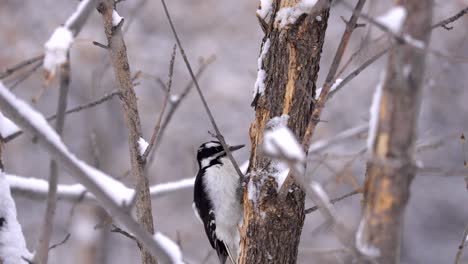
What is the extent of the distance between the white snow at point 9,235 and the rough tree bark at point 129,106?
1.42 ft

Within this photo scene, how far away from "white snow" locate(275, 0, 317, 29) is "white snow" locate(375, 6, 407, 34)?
3.66 feet

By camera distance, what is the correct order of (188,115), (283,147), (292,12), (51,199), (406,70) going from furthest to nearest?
(188,115) < (292,12) < (51,199) < (406,70) < (283,147)

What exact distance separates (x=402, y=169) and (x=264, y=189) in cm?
122

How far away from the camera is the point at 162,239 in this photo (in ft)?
5.36

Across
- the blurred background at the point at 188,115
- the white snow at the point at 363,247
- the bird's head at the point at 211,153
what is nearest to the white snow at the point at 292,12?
the white snow at the point at 363,247

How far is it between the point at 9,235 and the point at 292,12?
1.29 meters

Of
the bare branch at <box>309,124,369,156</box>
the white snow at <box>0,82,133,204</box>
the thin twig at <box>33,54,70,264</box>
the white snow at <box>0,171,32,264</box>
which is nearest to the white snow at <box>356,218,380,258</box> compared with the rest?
the bare branch at <box>309,124,369,156</box>

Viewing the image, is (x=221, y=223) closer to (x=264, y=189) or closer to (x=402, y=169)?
(x=264, y=189)

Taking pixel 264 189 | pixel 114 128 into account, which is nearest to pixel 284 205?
pixel 264 189

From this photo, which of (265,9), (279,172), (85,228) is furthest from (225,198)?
(85,228)

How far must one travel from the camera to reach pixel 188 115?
980cm

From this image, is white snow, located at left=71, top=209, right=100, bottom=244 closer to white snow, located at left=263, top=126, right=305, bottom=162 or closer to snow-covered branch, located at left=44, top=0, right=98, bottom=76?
snow-covered branch, located at left=44, top=0, right=98, bottom=76

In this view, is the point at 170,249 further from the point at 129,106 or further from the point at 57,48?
the point at 129,106

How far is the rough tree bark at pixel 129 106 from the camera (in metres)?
2.52
